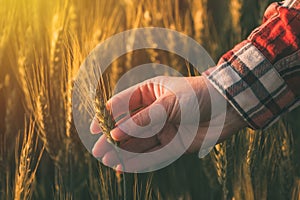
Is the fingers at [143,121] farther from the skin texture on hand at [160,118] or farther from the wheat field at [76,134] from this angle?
the wheat field at [76,134]

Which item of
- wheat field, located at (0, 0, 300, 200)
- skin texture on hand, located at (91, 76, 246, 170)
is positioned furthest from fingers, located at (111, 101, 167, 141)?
wheat field, located at (0, 0, 300, 200)

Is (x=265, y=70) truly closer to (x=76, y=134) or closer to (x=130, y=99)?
(x=130, y=99)

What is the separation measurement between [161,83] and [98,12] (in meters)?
0.35

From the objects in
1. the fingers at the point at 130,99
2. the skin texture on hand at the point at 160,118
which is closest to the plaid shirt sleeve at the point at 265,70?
the skin texture on hand at the point at 160,118

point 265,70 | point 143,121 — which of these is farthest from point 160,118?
point 265,70

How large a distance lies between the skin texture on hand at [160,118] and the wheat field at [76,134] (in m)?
0.05

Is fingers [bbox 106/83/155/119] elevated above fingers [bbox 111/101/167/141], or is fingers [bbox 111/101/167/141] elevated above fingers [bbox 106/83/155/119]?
fingers [bbox 106/83/155/119]

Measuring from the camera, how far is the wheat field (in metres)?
1.31

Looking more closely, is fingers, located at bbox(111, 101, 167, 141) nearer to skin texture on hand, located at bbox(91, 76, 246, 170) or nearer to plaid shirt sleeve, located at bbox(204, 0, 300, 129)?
skin texture on hand, located at bbox(91, 76, 246, 170)

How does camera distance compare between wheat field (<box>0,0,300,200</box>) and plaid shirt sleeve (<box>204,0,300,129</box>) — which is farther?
wheat field (<box>0,0,300,200</box>)

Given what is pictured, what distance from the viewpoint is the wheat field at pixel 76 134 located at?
4.30 ft

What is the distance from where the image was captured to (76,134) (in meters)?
1.38

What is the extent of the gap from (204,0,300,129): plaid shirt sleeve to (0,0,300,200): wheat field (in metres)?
0.13

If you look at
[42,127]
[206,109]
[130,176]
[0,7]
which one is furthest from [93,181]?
[0,7]
